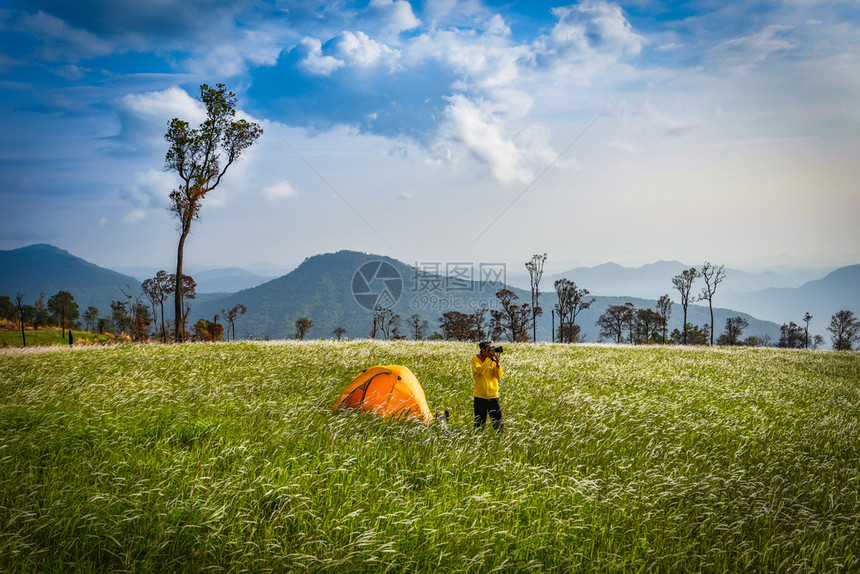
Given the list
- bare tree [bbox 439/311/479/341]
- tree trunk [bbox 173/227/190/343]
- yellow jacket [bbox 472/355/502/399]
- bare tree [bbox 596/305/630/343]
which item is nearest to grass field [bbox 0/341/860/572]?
yellow jacket [bbox 472/355/502/399]

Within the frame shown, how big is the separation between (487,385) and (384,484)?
13.3ft

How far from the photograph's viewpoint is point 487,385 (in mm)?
9344

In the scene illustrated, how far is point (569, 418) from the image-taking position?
10102 mm

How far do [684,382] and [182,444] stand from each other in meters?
17.1

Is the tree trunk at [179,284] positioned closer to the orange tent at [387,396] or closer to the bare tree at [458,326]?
the orange tent at [387,396]

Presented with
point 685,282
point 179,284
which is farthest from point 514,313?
point 179,284

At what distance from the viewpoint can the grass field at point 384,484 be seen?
4.29 meters

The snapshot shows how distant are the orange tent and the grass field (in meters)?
0.47

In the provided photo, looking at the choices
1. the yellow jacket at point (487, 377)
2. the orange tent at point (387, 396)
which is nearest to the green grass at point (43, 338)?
the orange tent at point (387, 396)

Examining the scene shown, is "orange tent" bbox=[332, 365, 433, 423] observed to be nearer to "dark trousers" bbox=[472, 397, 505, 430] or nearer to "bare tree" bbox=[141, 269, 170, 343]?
"dark trousers" bbox=[472, 397, 505, 430]

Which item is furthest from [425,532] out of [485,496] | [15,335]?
[15,335]

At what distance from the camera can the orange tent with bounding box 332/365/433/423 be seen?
29.5ft

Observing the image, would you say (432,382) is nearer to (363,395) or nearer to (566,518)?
(363,395)

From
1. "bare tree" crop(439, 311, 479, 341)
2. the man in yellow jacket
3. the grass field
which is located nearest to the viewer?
the grass field
